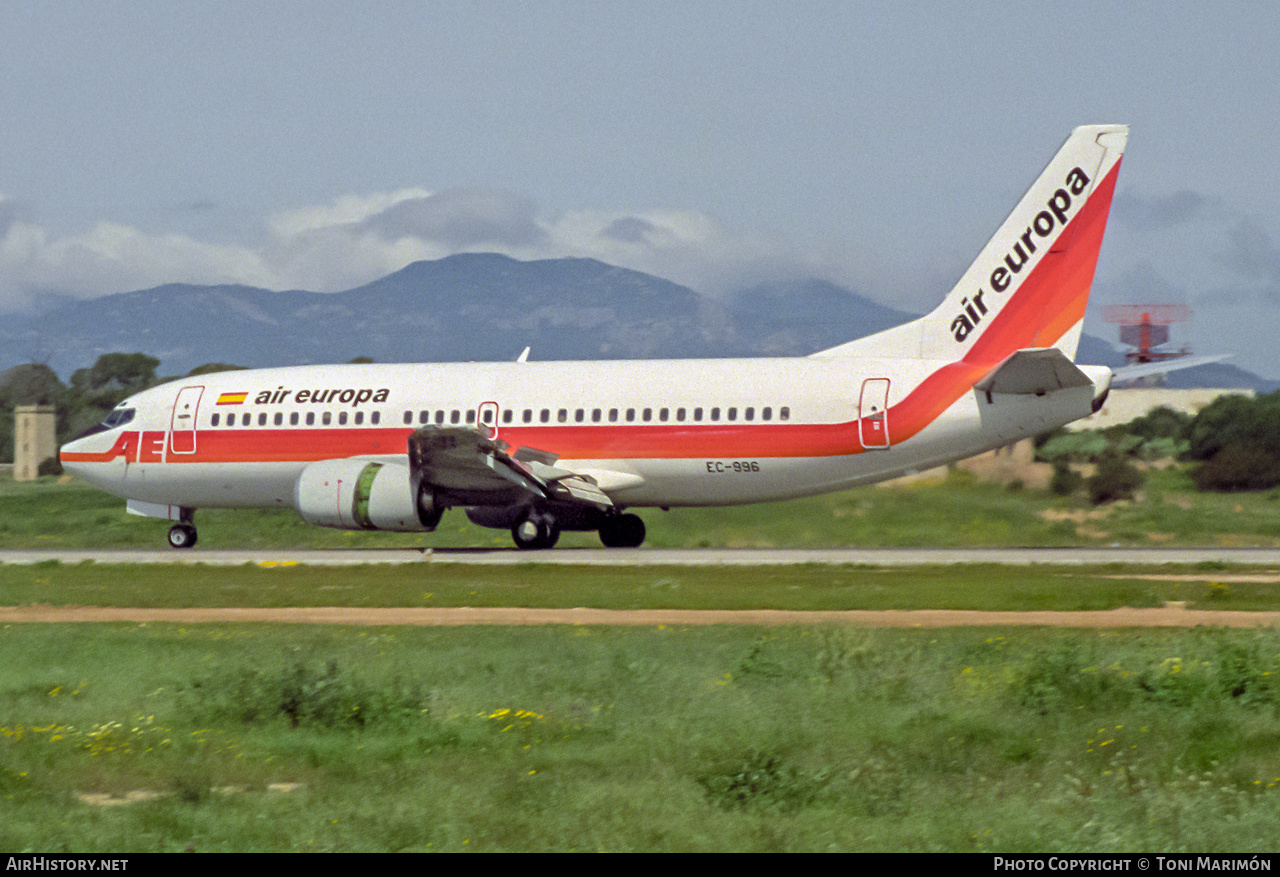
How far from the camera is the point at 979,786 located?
427 inches

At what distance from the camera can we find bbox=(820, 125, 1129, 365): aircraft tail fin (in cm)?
3164

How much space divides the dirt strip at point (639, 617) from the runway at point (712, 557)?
7.16 metres

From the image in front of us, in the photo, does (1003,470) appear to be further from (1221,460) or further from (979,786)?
(979,786)

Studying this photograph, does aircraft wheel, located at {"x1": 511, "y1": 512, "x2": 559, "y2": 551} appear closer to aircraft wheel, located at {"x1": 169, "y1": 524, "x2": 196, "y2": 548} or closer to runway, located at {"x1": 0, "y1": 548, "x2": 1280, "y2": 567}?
runway, located at {"x1": 0, "y1": 548, "x2": 1280, "y2": 567}

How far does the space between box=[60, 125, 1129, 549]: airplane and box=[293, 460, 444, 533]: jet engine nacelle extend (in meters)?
0.04

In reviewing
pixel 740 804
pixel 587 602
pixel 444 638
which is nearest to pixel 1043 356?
pixel 587 602

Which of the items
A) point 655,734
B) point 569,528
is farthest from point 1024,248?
point 655,734

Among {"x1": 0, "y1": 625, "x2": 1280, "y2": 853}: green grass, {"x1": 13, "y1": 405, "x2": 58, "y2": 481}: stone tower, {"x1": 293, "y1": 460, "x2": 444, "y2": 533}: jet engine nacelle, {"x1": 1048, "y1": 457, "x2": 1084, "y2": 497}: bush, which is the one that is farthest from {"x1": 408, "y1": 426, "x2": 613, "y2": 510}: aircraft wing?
{"x1": 13, "y1": 405, "x2": 58, "y2": 481}: stone tower

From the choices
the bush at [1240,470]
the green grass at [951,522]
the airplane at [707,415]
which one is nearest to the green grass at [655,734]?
the airplane at [707,415]

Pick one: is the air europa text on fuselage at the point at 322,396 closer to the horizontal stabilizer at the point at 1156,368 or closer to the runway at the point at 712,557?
the runway at the point at 712,557

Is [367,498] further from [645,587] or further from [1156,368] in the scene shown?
[1156,368]

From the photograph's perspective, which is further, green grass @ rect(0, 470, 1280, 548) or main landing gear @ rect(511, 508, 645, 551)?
green grass @ rect(0, 470, 1280, 548)

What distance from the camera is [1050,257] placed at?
31.7 m

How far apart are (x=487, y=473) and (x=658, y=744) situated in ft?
69.6
